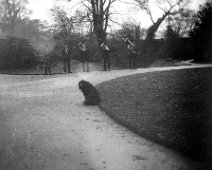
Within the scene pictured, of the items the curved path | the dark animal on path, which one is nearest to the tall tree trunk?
the dark animal on path

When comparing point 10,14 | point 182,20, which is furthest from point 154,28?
point 10,14

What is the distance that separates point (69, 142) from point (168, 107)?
402 centimetres

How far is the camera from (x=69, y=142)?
738cm

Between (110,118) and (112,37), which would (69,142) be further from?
(112,37)

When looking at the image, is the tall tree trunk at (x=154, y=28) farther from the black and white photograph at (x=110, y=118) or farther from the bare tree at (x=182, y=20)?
the black and white photograph at (x=110, y=118)

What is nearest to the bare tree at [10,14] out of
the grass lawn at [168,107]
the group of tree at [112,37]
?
the group of tree at [112,37]

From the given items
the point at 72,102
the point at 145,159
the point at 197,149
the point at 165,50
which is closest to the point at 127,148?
the point at 145,159

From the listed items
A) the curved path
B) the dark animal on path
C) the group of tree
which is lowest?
the curved path

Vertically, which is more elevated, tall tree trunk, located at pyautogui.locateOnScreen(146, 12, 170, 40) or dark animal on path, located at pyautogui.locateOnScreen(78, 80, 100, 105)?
tall tree trunk, located at pyautogui.locateOnScreen(146, 12, 170, 40)

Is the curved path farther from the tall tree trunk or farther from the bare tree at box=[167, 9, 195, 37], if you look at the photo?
the bare tree at box=[167, 9, 195, 37]

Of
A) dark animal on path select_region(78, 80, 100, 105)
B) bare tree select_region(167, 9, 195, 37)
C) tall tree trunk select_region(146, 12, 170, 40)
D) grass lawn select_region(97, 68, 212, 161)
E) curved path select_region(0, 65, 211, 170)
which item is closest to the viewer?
curved path select_region(0, 65, 211, 170)

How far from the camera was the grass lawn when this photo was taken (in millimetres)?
7340

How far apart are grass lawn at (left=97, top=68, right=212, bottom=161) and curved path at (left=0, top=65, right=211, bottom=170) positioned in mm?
418

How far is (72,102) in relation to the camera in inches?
477
